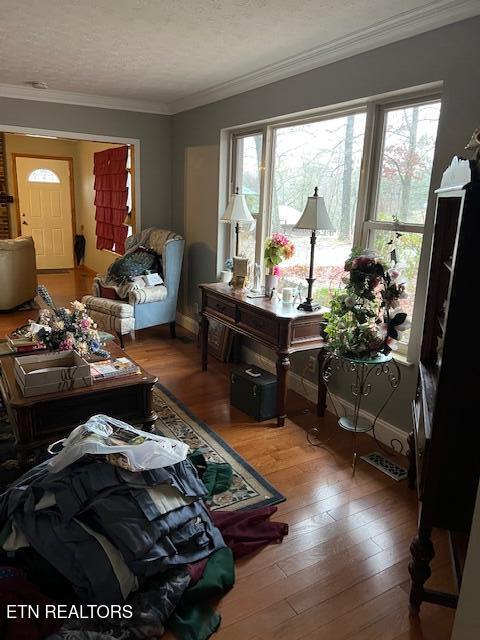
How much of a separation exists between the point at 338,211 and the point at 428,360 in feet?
4.78

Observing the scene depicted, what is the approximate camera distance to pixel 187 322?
5426 mm

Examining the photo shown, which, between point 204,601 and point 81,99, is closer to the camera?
point 204,601

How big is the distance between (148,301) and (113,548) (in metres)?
3.12

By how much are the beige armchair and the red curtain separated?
1202 millimetres

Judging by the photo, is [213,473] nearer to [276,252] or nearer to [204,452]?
[204,452]

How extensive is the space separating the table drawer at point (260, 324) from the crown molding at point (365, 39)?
5.75 ft

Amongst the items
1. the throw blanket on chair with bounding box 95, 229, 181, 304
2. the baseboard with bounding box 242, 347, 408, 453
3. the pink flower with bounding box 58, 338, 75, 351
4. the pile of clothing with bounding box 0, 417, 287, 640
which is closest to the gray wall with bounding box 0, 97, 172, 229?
the throw blanket on chair with bounding box 95, 229, 181, 304

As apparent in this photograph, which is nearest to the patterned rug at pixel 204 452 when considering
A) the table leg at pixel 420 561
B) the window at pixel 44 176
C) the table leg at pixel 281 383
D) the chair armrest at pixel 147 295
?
the table leg at pixel 281 383

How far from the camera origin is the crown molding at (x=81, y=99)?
464 centimetres

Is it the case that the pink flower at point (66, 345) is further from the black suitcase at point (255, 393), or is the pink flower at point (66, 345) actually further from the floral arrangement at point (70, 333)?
the black suitcase at point (255, 393)

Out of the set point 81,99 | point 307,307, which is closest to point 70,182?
point 81,99

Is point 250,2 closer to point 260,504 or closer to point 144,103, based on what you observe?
point 260,504

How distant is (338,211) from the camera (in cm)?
336

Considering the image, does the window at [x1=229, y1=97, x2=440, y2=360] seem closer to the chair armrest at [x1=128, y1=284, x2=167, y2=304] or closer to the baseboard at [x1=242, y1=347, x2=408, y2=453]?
the baseboard at [x1=242, y1=347, x2=408, y2=453]
